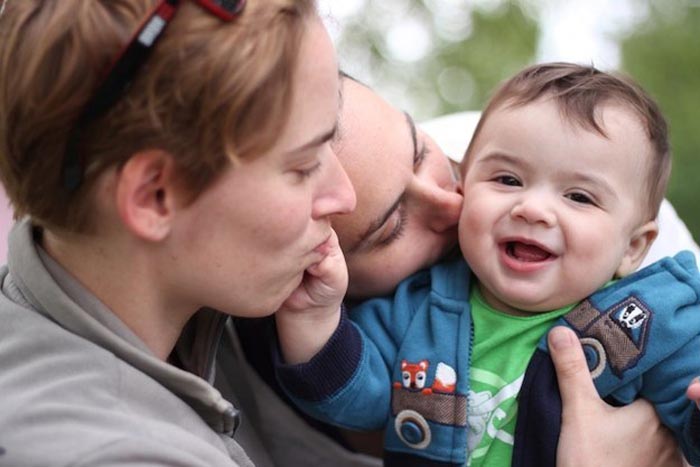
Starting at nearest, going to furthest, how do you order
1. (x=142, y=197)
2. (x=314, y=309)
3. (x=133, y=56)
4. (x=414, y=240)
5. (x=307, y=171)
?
(x=133, y=56) < (x=142, y=197) < (x=307, y=171) < (x=314, y=309) < (x=414, y=240)

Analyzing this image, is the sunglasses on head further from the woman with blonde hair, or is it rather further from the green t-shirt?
the green t-shirt

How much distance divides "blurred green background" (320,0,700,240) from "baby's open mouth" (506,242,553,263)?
31.5ft

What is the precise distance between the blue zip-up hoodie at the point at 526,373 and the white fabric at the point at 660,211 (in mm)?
505

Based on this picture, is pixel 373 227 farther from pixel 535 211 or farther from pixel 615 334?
pixel 615 334

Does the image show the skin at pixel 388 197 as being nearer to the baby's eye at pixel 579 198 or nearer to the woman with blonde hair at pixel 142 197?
the baby's eye at pixel 579 198

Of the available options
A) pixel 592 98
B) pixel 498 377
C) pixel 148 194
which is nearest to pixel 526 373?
Result: pixel 498 377

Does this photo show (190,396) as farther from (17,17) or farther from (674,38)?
(674,38)

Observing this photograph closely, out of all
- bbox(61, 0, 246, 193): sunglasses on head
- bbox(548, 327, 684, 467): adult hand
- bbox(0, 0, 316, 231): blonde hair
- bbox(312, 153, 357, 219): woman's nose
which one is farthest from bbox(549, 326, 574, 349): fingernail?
bbox(61, 0, 246, 193): sunglasses on head

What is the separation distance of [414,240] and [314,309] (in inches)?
14.0

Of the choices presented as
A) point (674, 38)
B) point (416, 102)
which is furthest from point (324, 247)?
point (674, 38)

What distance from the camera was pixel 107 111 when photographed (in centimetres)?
152

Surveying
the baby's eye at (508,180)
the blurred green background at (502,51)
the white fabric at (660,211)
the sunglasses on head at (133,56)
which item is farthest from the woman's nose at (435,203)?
the blurred green background at (502,51)

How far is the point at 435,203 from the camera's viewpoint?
228 cm

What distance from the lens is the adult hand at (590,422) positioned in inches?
81.8
